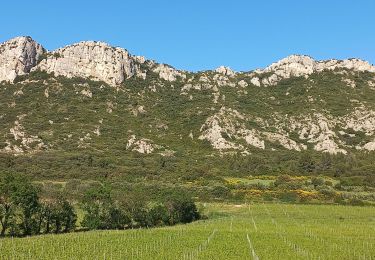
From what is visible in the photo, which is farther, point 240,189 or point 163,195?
point 240,189

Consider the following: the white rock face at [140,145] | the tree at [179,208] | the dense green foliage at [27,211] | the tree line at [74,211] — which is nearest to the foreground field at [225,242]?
the tree at [179,208]

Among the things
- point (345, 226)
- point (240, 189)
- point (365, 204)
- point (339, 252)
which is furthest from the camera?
point (240, 189)

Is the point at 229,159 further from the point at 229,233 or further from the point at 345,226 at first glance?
the point at 229,233

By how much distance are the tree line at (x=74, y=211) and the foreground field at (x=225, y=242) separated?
9248mm

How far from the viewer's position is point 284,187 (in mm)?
142250

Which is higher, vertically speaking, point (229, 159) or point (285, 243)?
point (229, 159)

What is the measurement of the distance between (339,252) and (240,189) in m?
82.8

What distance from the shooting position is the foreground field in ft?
164

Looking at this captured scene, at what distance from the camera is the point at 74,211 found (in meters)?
85.1

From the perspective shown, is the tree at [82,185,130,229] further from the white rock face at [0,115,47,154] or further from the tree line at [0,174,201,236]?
the white rock face at [0,115,47,154]

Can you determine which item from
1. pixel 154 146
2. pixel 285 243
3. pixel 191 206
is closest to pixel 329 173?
pixel 154 146

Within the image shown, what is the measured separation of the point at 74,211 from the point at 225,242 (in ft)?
117

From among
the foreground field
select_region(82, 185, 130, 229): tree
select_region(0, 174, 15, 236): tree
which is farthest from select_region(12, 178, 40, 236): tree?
select_region(82, 185, 130, 229): tree

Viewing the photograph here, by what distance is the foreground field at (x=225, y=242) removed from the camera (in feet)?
164
